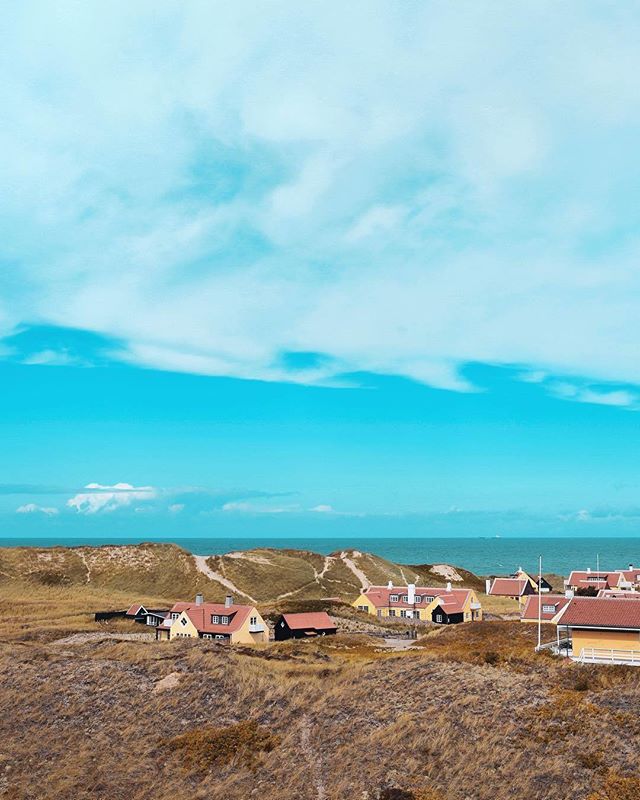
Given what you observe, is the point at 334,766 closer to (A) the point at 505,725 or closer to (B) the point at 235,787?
(B) the point at 235,787

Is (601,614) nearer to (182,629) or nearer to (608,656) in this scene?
(608,656)

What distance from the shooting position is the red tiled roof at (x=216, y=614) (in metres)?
77.8

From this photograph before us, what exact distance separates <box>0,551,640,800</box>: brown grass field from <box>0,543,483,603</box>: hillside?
75672 mm

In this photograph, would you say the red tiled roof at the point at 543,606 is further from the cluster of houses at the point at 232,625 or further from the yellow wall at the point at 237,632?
the yellow wall at the point at 237,632

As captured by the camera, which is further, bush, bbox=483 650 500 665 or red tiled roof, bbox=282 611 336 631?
red tiled roof, bbox=282 611 336 631

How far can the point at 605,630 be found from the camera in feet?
154

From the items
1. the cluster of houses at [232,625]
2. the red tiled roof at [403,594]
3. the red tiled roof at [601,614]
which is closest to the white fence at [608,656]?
the red tiled roof at [601,614]

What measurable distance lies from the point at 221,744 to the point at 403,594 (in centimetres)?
7833

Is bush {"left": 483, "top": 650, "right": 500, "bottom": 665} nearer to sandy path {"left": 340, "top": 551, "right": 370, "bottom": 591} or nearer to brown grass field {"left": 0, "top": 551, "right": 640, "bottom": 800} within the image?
brown grass field {"left": 0, "top": 551, "right": 640, "bottom": 800}

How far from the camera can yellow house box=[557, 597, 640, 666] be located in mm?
45969

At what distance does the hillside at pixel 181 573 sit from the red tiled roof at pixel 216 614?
41666mm

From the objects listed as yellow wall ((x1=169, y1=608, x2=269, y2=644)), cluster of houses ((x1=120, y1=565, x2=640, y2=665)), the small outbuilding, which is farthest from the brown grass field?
the small outbuilding

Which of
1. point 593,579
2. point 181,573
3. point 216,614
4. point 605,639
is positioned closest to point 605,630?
point 605,639

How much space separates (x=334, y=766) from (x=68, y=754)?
13814mm
